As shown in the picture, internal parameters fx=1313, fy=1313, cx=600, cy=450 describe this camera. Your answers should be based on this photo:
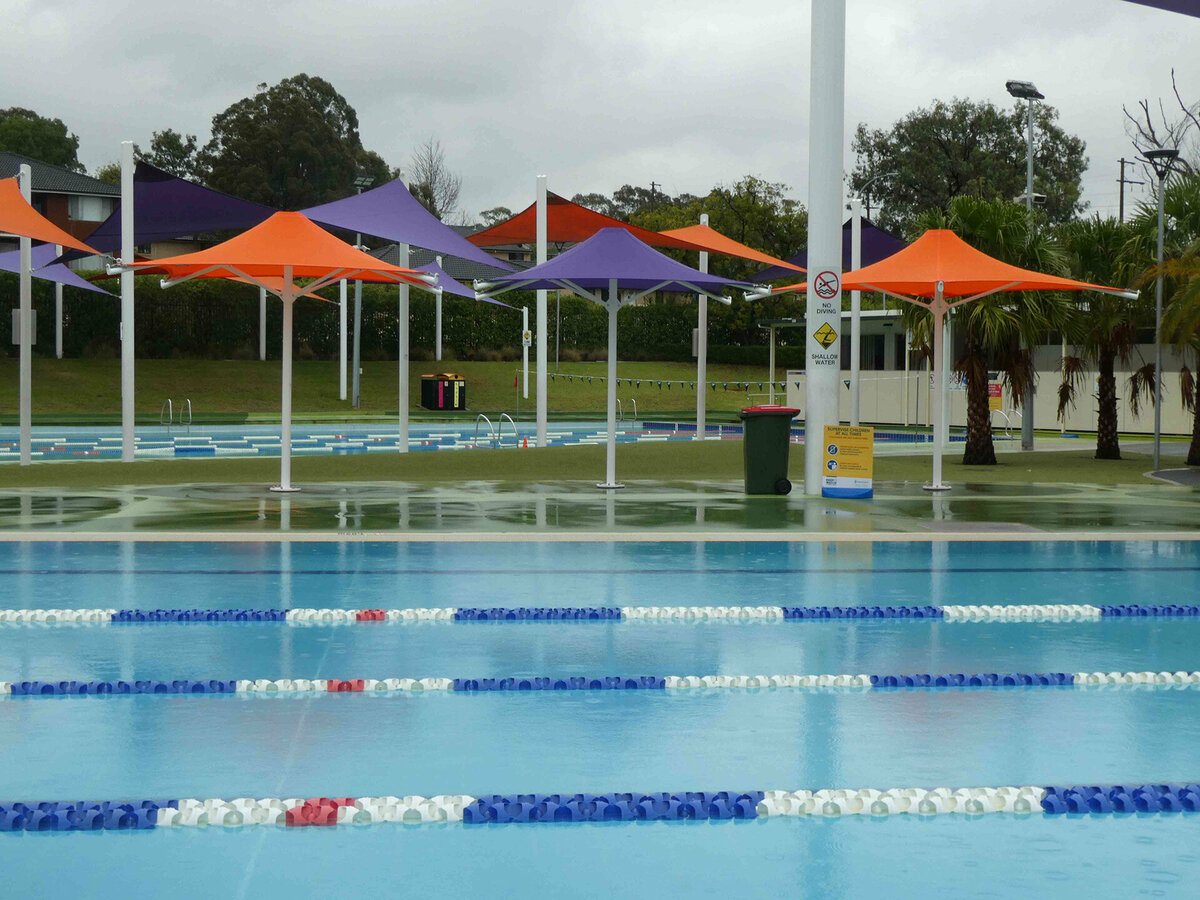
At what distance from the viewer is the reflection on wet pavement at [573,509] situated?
13.2 m

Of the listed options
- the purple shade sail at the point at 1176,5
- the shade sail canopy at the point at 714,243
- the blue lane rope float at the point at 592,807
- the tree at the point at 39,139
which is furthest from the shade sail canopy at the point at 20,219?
the tree at the point at 39,139

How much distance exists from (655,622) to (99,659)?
335 centimetres

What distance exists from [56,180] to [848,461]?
48.8m

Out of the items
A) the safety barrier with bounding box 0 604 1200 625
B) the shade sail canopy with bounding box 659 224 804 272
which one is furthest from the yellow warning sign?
the shade sail canopy with bounding box 659 224 804 272

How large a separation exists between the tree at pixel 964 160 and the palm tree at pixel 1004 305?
138 ft

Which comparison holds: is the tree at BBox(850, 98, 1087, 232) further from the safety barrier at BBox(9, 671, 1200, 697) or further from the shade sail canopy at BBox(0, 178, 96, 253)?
the safety barrier at BBox(9, 671, 1200, 697)

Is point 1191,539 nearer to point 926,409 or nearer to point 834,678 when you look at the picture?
point 834,678

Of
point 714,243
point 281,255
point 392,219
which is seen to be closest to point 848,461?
point 281,255

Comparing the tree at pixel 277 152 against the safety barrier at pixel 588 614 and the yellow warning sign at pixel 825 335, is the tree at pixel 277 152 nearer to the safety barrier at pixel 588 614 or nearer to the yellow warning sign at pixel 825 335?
the yellow warning sign at pixel 825 335

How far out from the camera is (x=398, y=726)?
5.81 m

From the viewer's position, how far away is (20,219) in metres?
19.1

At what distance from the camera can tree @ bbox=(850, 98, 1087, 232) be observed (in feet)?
204

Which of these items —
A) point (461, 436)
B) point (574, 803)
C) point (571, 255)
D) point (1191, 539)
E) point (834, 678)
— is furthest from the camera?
point (461, 436)

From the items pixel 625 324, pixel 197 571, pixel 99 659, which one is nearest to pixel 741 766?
pixel 99 659
